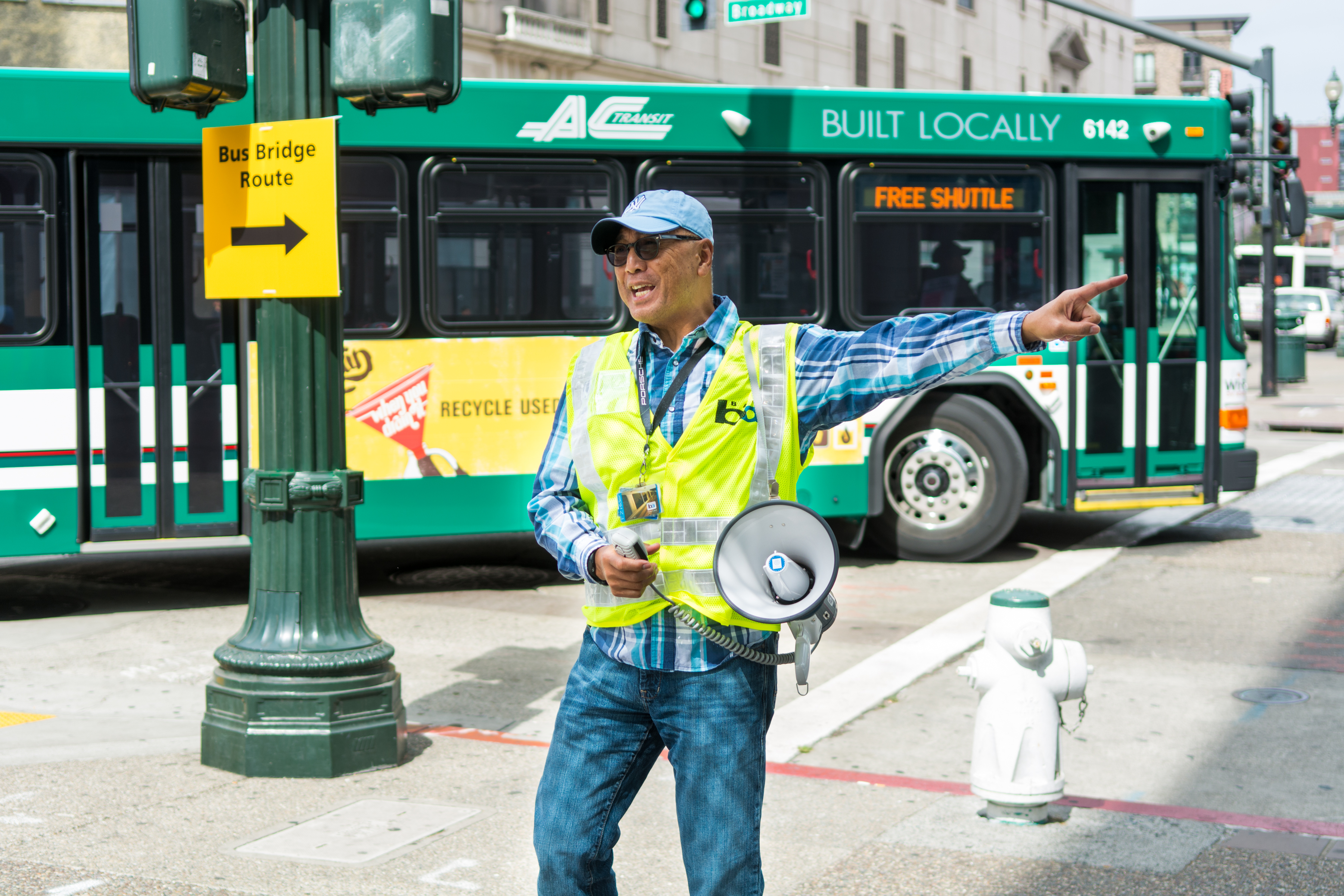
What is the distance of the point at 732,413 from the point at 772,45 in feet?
128

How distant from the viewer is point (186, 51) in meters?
5.43

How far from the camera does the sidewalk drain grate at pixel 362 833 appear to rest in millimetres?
4793

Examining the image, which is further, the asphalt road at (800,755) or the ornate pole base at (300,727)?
the ornate pole base at (300,727)

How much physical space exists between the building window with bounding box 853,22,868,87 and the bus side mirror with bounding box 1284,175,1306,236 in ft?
106

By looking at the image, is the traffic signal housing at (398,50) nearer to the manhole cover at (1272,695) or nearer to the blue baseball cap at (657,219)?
the blue baseball cap at (657,219)

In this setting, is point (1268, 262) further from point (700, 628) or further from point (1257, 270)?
point (700, 628)

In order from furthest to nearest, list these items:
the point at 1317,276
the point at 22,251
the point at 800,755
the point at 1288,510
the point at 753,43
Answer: the point at 1317,276 < the point at 753,43 < the point at 1288,510 < the point at 22,251 < the point at 800,755

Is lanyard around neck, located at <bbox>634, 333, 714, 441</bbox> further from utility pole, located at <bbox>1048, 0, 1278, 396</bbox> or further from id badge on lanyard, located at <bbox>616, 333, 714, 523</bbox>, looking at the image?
utility pole, located at <bbox>1048, 0, 1278, 396</bbox>

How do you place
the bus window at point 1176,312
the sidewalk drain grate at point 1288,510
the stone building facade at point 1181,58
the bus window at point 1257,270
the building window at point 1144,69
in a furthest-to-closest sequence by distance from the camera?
1. the stone building facade at point 1181,58
2. the building window at point 1144,69
3. the bus window at point 1257,270
4. the sidewalk drain grate at point 1288,510
5. the bus window at point 1176,312

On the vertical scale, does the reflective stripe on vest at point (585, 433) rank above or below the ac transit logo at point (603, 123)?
below

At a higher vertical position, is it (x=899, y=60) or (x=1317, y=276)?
(x=899, y=60)

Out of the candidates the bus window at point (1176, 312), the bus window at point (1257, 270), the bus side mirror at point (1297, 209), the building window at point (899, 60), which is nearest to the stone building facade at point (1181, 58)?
the bus window at point (1257, 270)

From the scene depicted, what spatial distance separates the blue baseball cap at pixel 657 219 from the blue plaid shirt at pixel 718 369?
7.1 inches

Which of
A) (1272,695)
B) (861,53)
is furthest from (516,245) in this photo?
(861,53)
